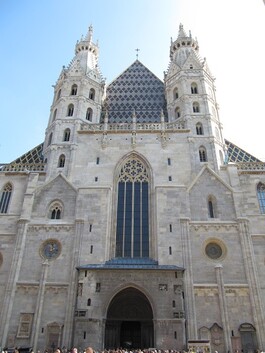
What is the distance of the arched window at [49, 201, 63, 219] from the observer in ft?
78.3

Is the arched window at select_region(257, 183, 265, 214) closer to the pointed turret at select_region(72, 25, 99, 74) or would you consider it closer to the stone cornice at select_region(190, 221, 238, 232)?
the stone cornice at select_region(190, 221, 238, 232)

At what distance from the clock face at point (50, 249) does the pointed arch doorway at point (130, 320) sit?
16.7 feet

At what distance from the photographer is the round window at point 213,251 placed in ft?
71.9

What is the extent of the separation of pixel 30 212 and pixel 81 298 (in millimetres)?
7561

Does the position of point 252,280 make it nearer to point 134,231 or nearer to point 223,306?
point 223,306

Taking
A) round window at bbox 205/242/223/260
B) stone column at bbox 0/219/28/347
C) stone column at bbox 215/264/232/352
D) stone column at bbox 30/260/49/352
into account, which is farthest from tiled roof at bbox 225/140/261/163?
stone column at bbox 0/219/28/347

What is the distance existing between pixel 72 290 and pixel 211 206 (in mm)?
11606

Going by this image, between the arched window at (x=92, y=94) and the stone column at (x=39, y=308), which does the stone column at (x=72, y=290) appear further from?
the arched window at (x=92, y=94)

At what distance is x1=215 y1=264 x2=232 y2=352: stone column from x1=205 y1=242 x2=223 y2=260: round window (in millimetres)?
904

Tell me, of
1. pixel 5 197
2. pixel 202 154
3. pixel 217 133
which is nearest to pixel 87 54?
pixel 217 133

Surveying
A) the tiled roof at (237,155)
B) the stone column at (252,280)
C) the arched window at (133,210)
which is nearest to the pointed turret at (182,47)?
the tiled roof at (237,155)

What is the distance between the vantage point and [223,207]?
23.5 m

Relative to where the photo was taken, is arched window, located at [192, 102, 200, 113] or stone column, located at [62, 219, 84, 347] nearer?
stone column, located at [62, 219, 84, 347]

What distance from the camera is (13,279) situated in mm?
20969
